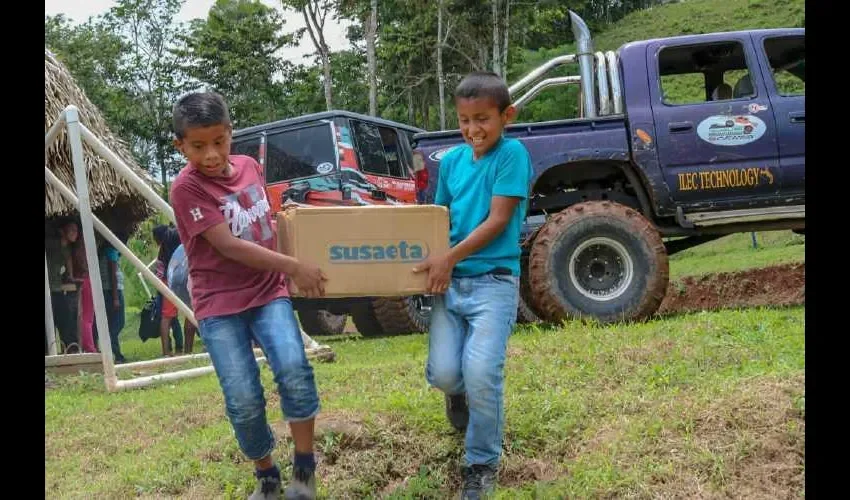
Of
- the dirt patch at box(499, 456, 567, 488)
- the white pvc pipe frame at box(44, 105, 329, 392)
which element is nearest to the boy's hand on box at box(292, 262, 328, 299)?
the dirt patch at box(499, 456, 567, 488)

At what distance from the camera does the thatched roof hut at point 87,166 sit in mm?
9703

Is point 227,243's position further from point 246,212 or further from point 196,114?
point 196,114

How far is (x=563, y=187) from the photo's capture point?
777 cm

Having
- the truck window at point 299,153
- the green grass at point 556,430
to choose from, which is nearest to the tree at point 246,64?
the truck window at point 299,153

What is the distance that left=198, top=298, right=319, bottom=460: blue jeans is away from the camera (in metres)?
3.38

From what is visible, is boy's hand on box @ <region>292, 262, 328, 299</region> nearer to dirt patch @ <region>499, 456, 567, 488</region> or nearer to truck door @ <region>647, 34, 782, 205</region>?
dirt patch @ <region>499, 456, 567, 488</region>

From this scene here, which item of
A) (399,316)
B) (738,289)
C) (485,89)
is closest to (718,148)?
(738,289)

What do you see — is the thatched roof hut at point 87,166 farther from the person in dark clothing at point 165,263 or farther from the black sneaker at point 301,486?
the black sneaker at point 301,486

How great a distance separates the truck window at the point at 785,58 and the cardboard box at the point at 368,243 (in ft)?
16.6

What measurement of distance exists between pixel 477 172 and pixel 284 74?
93.9 ft

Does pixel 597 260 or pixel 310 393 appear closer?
pixel 310 393

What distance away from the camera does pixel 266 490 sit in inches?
141
